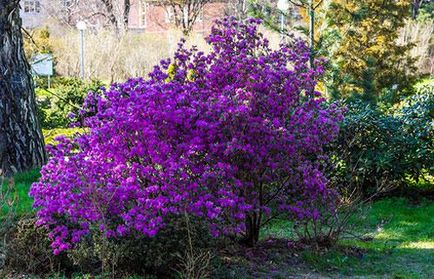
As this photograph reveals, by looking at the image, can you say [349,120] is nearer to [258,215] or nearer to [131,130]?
[258,215]

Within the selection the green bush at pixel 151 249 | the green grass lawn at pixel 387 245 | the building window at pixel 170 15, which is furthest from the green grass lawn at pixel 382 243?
the building window at pixel 170 15

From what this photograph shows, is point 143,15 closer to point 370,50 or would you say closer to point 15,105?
point 370,50

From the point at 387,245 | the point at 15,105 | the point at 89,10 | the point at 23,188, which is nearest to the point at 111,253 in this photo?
the point at 387,245

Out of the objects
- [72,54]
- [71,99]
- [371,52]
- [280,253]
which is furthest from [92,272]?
[72,54]

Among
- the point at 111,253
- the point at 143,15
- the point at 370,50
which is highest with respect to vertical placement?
the point at 143,15

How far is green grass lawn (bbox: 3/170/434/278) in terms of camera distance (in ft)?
18.2

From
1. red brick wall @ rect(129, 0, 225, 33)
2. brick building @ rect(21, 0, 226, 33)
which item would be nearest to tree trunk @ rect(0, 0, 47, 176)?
brick building @ rect(21, 0, 226, 33)

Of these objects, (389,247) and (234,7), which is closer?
(389,247)

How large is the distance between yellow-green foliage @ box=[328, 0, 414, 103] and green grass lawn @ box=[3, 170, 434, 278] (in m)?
3.75

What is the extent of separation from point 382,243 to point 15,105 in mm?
5522

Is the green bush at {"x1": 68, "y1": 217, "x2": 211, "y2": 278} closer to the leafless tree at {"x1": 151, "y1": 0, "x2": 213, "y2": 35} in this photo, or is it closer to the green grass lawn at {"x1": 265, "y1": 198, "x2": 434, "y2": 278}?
the green grass lawn at {"x1": 265, "y1": 198, "x2": 434, "y2": 278}

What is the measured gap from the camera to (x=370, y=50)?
14.4 m

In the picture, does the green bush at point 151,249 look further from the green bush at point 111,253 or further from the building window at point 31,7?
the building window at point 31,7

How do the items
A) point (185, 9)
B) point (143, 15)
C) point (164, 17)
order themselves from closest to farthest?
point (185, 9)
point (164, 17)
point (143, 15)
